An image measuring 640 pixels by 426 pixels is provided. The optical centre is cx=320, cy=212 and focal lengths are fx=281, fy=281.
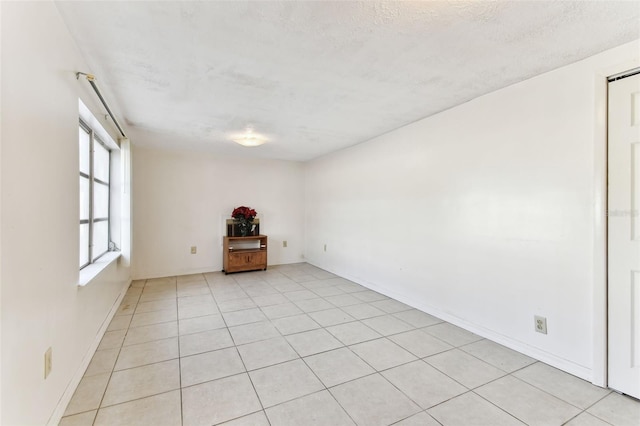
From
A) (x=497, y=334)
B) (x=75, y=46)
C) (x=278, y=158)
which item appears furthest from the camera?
(x=278, y=158)

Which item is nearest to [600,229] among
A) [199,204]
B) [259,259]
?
[259,259]

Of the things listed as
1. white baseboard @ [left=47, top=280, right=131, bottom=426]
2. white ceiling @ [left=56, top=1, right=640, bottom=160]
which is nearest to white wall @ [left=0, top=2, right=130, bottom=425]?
white baseboard @ [left=47, top=280, right=131, bottom=426]

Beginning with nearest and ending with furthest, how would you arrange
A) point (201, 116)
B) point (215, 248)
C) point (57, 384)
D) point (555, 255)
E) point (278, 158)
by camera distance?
point (57, 384) < point (555, 255) < point (201, 116) < point (215, 248) < point (278, 158)

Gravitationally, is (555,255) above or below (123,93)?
below

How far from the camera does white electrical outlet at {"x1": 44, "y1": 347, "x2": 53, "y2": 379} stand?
1392 mm

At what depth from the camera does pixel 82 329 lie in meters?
2.00

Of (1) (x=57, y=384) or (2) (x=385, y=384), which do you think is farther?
(2) (x=385, y=384)

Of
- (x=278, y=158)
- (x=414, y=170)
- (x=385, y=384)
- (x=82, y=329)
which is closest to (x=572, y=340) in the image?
(x=385, y=384)

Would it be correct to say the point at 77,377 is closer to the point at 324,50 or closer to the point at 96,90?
the point at 96,90

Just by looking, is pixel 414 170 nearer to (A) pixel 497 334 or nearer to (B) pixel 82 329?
(A) pixel 497 334

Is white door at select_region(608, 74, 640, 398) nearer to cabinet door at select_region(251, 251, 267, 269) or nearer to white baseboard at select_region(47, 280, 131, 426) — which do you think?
white baseboard at select_region(47, 280, 131, 426)

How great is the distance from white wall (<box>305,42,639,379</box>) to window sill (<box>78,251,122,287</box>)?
10.2ft

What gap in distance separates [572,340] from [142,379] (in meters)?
3.02

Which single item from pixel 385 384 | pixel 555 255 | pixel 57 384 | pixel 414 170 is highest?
pixel 414 170
